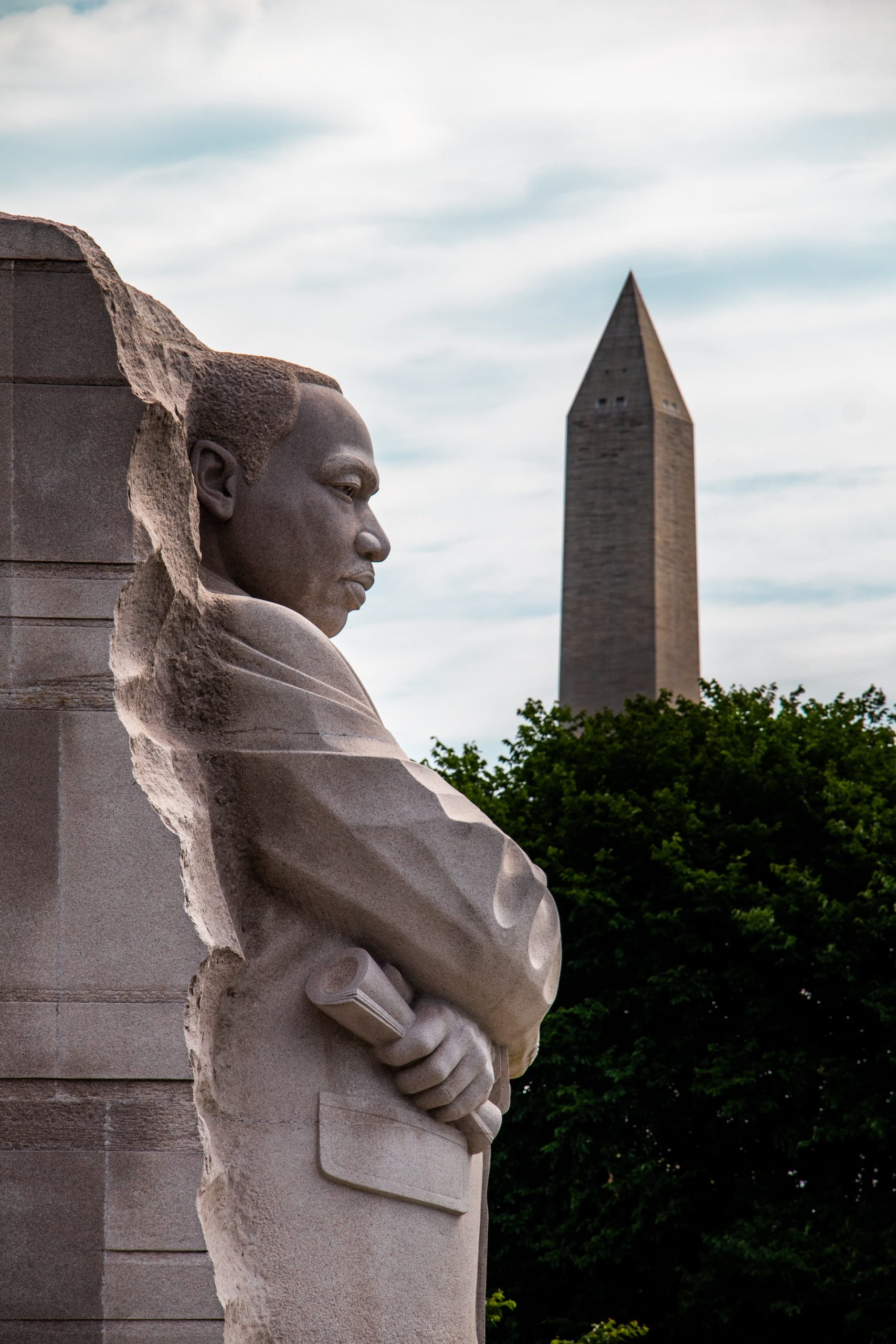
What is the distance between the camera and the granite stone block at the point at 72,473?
15.4ft

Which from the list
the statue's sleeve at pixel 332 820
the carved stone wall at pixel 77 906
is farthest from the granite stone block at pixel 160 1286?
the statue's sleeve at pixel 332 820

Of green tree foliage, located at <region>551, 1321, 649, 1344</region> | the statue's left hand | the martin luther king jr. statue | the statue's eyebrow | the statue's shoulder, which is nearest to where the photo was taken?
the martin luther king jr. statue

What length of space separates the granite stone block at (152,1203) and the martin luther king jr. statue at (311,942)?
0.33 feet

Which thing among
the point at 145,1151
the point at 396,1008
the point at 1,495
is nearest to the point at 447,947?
the point at 396,1008

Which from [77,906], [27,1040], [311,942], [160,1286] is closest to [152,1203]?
[160,1286]

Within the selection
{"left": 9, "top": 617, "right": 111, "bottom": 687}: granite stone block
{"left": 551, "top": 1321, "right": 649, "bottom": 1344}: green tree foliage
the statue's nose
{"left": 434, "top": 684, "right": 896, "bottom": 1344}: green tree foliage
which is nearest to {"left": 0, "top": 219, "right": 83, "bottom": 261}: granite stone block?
{"left": 9, "top": 617, "right": 111, "bottom": 687}: granite stone block

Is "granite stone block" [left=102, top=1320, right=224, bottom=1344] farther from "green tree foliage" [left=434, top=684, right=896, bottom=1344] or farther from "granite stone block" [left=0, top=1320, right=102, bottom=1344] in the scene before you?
"green tree foliage" [left=434, top=684, right=896, bottom=1344]

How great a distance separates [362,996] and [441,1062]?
314 mm

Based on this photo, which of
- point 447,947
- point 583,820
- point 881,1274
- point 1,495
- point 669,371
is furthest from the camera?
point 669,371

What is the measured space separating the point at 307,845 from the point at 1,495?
1135 millimetres

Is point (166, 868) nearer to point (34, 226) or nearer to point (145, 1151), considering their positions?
point (145, 1151)

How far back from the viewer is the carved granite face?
5.46m

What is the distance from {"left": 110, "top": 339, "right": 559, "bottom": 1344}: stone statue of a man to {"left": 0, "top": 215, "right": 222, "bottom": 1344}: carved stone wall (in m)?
0.09

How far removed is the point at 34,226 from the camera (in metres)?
4.83
